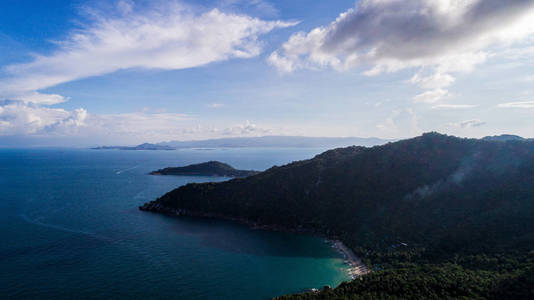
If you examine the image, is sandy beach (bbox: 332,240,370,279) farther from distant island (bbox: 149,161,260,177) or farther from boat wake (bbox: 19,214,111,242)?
distant island (bbox: 149,161,260,177)

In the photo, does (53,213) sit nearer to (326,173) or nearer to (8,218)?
(8,218)

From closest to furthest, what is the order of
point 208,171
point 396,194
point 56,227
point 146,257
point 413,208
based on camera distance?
point 146,257
point 413,208
point 396,194
point 56,227
point 208,171

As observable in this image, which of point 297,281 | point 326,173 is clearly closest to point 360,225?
point 326,173

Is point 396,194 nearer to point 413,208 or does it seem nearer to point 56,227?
point 413,208

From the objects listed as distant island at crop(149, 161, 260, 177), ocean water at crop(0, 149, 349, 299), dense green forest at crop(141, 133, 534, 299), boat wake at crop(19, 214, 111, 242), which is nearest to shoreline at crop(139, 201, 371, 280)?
dense green forest at crop(141, 133, 534, 299)

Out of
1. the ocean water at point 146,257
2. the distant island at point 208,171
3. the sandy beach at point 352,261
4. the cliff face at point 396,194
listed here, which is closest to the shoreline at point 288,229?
the sandy beach at point 352,261

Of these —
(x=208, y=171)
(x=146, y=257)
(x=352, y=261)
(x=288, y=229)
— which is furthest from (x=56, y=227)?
(x=208, y=171)

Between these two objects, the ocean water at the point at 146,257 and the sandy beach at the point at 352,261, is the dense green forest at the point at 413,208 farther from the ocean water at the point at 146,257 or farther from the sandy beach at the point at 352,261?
the ocean water at the point at 146,257
